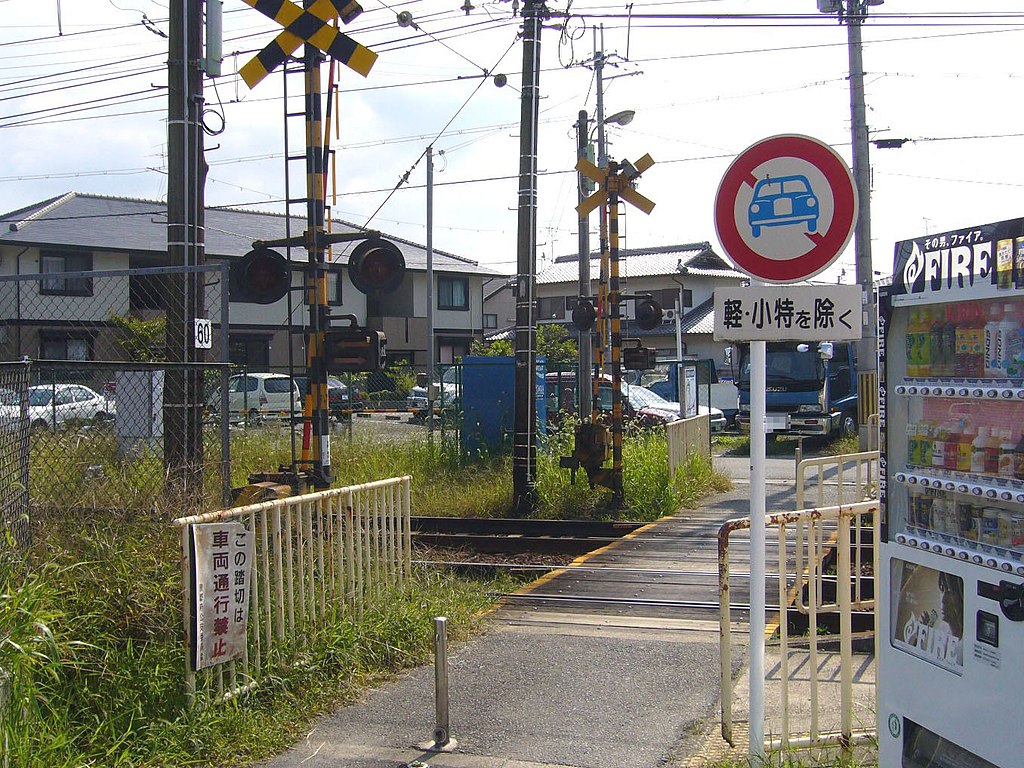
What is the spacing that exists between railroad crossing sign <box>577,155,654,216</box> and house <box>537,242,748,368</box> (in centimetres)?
2623

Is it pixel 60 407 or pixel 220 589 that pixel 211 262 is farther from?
pixel 220 589

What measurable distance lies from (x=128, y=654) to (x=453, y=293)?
37653mm

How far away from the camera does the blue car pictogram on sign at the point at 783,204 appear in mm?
4281

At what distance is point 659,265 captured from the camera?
4694cm

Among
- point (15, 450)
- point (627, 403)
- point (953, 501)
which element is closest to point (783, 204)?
point (953, 501)

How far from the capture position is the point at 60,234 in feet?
100

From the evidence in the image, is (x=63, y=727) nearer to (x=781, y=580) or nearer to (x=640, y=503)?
(x=781, y=580)

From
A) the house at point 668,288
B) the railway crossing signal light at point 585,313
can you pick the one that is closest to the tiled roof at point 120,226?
the house at point 668,288

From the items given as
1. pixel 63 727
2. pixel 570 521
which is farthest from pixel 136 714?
pixel 570 521

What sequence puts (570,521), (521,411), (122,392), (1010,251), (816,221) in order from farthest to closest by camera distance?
(521,411), (570,521), (122,392), (816,221), (1010,251)

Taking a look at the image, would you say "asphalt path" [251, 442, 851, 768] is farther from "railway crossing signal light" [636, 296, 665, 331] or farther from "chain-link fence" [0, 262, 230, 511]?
"railway crossing signal light" [636, 296, 665, 331]

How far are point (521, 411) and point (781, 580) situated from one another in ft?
26.5

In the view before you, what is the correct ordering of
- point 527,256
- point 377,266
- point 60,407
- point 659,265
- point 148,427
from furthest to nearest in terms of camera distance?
point 659,265 < point 527,256 < point 60,407 < point 377,266 < point 148,427

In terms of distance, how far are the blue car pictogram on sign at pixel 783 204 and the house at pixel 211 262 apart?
16560 millimetres
